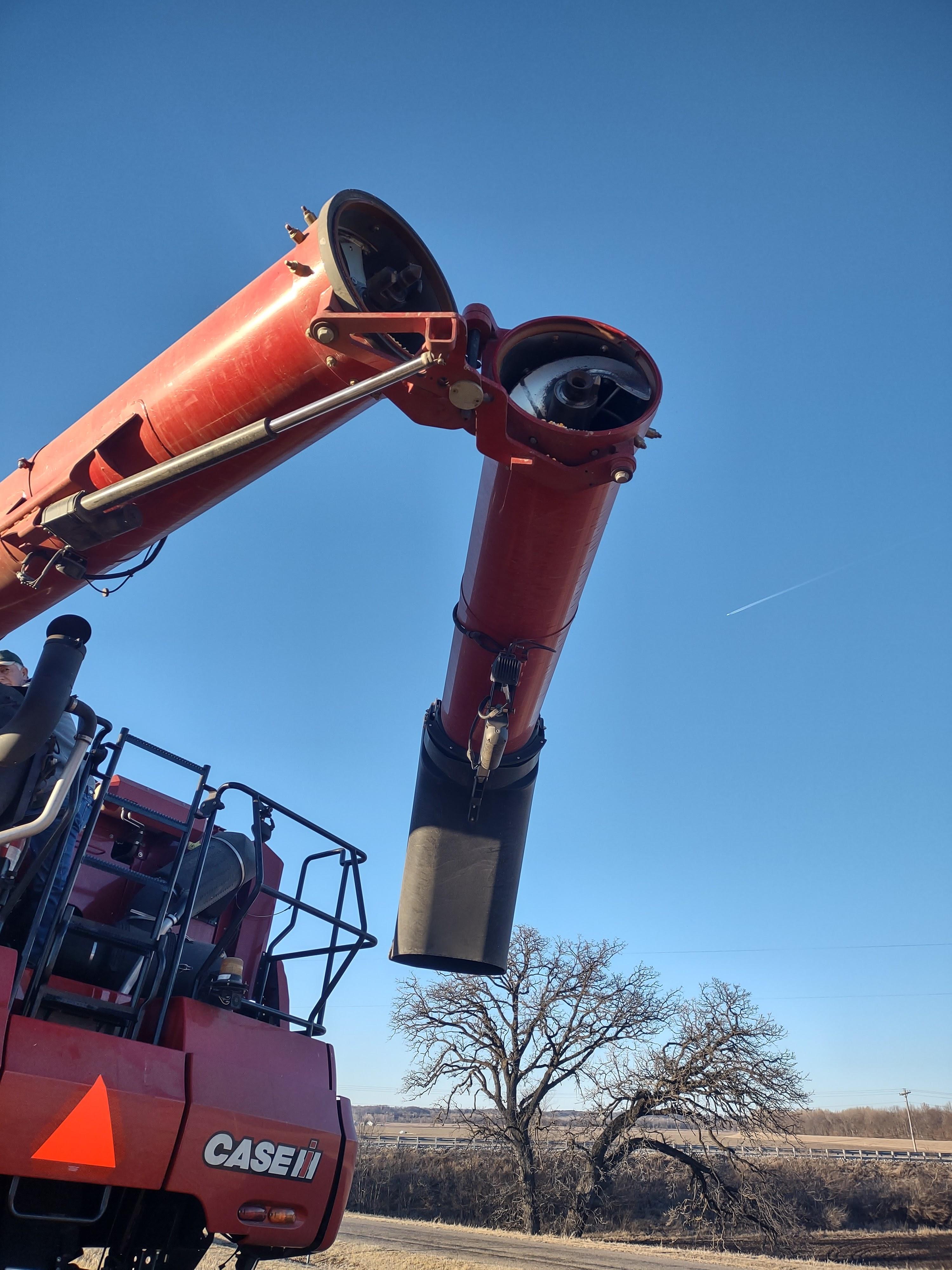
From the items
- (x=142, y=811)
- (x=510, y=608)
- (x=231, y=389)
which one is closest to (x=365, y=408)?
(x=231, y=389)

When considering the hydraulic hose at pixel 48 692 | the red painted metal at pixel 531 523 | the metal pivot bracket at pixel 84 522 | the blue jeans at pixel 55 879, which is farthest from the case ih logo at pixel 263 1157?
the metal pivot bracket at pixel 84 522

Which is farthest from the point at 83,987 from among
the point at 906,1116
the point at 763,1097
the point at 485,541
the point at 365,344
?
the point at 906,1116

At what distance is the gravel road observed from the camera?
44.0 feet

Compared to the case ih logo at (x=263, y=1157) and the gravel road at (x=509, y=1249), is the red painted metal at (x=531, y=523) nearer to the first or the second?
the case ih logo at (x=263, y=1157)

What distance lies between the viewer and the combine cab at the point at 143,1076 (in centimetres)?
326

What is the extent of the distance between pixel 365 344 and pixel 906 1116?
64.1 metres

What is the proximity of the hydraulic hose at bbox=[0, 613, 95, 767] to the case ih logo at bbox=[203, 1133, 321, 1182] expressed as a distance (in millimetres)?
1769

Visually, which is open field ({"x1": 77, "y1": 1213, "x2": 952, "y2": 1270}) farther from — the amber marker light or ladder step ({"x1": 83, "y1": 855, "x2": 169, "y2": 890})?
ladder step ({"x1": 83, "y1": 855, "x2": 169, "y2": 890})

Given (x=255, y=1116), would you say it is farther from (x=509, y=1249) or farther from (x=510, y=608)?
(x=509, y=1249)

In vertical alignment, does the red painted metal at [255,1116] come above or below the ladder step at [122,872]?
below

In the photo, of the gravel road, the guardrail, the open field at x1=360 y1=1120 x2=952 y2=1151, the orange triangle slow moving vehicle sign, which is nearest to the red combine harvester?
the orange triangle slow moving vehicle sign

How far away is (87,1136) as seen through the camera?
3238 millimetres

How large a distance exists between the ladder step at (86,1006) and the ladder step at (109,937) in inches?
9.5

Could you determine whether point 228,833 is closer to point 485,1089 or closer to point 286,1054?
point 286,1054
